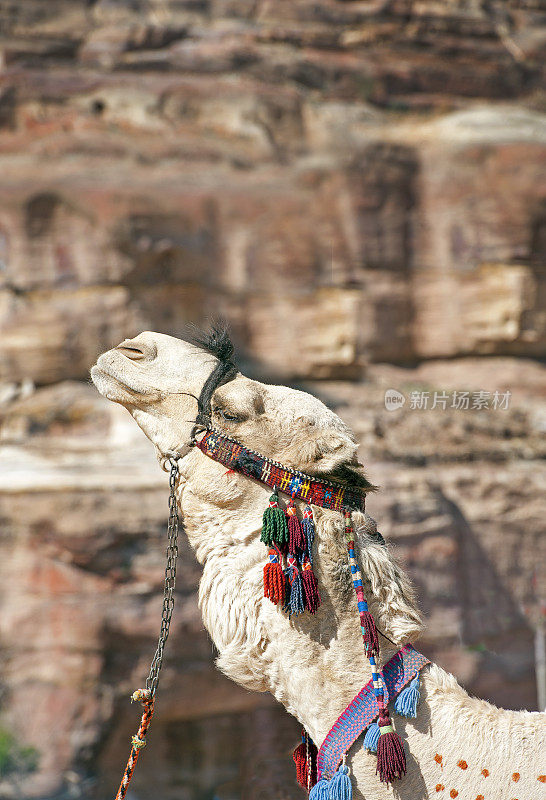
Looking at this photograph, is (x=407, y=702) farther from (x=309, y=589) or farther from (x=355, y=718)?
(x=309, y=589)

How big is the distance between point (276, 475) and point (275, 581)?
231 millimetres

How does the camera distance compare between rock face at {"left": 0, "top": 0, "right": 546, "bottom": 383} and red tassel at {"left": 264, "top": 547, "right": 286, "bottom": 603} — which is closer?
red tassel at {"left": 264, "top": 547, "right": 286, "bottom": 603}

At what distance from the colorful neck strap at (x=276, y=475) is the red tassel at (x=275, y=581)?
15cm

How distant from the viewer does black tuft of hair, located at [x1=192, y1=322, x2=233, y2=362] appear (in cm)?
198

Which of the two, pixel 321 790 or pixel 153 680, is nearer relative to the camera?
pixel 321 790

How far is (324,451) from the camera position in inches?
71.1

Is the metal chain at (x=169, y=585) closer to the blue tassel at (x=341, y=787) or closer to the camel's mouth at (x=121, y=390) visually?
the camel's mouth at (x=121, y=390)

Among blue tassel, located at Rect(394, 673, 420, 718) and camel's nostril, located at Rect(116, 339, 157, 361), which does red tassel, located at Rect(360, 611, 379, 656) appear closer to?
blue tassel, located at Rect(394, 673, 420, 718)

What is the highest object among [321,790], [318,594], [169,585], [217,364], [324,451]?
[217,364]

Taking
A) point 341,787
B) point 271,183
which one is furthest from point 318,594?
point 271,183

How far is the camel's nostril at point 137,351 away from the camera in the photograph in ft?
6.32

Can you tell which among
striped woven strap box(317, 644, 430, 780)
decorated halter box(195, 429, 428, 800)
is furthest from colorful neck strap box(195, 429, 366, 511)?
striped woven strap box(317, 644, 430, 780)

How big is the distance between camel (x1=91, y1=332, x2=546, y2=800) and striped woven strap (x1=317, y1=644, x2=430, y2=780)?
0.02 m

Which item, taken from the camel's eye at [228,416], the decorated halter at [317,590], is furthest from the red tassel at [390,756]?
the camel's eye at [228,416]
